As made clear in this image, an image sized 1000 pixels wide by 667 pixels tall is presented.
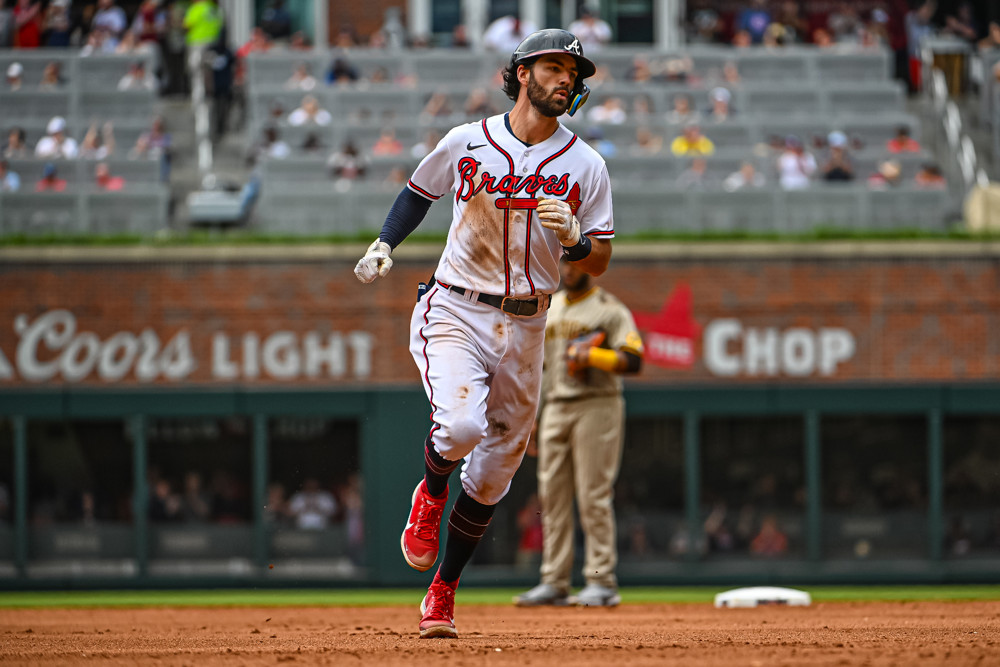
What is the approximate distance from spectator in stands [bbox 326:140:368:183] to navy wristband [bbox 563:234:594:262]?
10450mm

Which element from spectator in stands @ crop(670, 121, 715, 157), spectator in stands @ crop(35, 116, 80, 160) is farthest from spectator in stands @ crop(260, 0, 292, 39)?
spectator in stands @ crop(670, 121, 715, 157)

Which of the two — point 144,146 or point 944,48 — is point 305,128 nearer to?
point 144,146

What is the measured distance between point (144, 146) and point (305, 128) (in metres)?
2.02

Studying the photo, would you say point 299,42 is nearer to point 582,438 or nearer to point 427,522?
point 582,438

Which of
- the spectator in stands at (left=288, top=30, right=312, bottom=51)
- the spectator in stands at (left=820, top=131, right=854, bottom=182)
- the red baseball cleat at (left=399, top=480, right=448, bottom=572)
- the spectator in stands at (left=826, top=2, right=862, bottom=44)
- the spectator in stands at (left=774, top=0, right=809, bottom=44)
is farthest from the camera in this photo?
the spectator in stands at (left=774, top=0, right=809, bottom=44)

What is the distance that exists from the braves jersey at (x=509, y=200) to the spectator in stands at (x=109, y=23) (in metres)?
14.2

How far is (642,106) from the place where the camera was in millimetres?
16953

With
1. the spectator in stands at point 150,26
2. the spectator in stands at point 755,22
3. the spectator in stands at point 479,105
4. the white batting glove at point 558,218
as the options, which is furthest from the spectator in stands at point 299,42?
the white batting glove at point 558,218

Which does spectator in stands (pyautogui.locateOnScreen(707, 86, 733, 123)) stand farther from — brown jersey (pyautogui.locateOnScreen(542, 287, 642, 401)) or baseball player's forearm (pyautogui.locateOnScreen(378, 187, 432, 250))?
baseball player's forearm (pyautogui.locateOnScreen(378, 187, 432, 250))

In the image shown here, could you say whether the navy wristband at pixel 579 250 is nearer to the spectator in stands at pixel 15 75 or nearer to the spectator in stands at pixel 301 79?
the spectator in stands at pixel 301 79

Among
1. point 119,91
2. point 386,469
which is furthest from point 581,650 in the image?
point 119,91

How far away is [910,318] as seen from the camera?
45.5ft

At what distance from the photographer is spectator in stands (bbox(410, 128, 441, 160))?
15.4 meters

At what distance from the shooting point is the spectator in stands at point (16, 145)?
16.1 m
